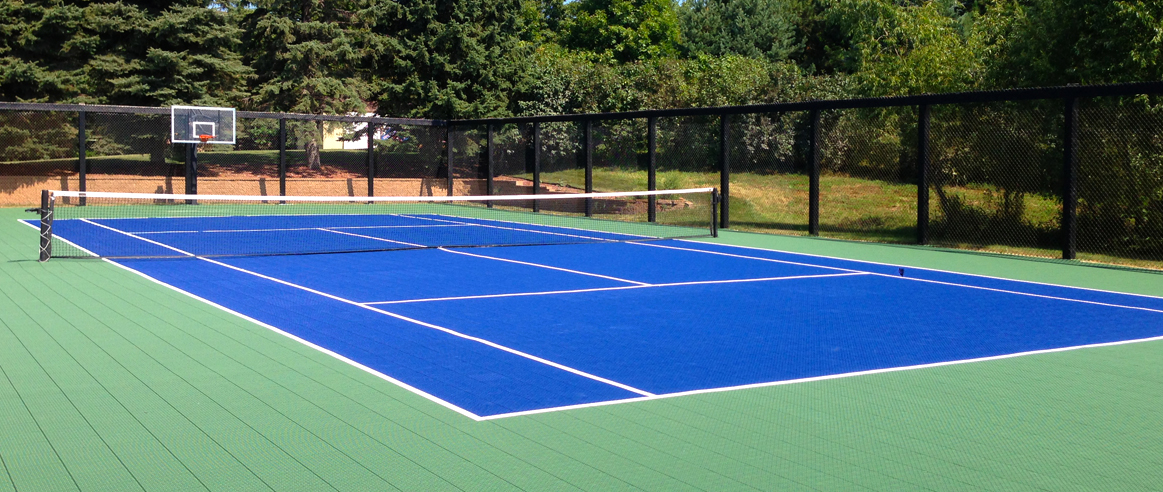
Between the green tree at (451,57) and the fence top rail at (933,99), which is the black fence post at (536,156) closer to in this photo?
the fence top rail at (933,99)

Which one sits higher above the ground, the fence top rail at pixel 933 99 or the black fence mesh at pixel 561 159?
the fence top rail at pixel 933 99

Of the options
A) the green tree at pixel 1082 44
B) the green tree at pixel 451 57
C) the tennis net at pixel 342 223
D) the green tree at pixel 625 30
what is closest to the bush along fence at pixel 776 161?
the tennis net at pixel 342 223

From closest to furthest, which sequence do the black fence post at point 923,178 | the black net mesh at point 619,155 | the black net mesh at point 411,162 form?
the black fence post at point 923,178 < the black net mesh at point 619,155 < the black net mesh at point 411,162

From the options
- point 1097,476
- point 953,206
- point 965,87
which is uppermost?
point 965,87

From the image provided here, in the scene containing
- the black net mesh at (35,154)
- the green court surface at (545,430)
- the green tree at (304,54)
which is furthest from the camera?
the green tree at (304,54)

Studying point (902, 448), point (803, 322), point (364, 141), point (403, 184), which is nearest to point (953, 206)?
point (803, 322)

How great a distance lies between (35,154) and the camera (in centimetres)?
2712

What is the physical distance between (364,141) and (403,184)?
230 inches

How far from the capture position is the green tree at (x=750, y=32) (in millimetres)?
50781

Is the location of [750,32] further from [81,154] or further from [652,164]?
[81,154]

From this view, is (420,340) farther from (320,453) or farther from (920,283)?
(920,283)

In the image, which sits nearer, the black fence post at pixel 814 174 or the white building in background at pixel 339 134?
the black fence post at pixel 814 174

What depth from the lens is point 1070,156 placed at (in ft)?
50.9

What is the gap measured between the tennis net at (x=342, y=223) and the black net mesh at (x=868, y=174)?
2523 mm
